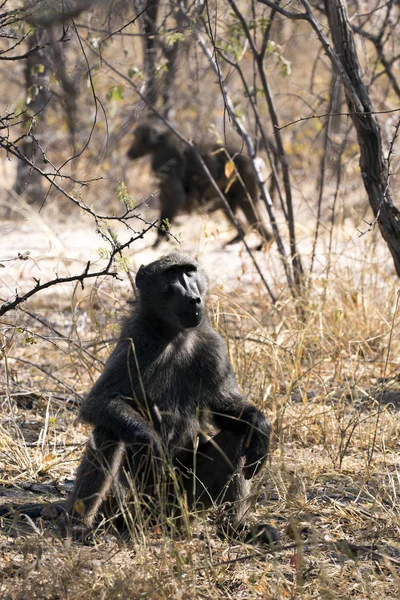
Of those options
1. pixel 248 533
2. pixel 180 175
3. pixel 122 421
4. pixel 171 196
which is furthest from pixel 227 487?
pixel 180 175

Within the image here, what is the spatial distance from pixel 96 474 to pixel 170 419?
0.36 metres

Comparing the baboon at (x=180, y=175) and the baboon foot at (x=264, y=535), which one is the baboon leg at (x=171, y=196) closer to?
the baboon at (x=180, y=175)

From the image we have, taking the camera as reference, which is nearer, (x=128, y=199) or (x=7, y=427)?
(x=128, y=199)

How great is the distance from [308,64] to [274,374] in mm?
14188

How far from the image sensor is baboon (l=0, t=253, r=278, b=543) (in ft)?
9.70

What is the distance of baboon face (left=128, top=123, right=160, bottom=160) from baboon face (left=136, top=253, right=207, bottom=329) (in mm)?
6859

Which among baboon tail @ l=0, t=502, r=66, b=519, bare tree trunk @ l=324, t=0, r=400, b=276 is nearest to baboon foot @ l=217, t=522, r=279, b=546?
baboon tail @ l=0, t=502, r=66, b=519

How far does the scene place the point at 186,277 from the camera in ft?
10.7

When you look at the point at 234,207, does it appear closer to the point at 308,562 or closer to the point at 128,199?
the point at 128,199

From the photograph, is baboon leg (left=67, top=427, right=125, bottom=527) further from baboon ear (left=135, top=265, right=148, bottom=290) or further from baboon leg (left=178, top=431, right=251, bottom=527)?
baboon ear (left=135, top=265, right=148, bottom=290)

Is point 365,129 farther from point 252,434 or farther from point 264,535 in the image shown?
point 264,535

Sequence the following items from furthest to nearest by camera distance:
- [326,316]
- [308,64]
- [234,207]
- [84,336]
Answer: [308,64], [234,207], [84,336], [326,316]

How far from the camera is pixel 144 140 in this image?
1003 centimetres

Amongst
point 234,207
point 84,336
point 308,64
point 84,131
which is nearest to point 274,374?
point 84,336
